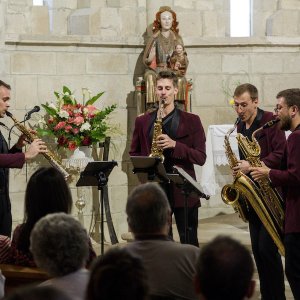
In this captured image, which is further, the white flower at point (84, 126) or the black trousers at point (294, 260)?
the white flower at point (84, 126)

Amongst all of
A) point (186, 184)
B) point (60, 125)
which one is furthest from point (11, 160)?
point (60, 125)

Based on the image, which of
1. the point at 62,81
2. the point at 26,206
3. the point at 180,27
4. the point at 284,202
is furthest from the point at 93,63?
the point at 26,206

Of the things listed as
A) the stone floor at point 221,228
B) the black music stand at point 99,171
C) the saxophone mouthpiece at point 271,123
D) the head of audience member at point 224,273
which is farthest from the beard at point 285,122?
the stone floor at point 221,228

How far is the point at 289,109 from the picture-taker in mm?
5348

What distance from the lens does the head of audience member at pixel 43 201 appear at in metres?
4.02

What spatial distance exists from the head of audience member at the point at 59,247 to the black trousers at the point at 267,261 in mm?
2603

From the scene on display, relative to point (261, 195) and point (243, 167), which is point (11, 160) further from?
point (261, 195)

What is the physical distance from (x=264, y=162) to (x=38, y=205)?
216 cm

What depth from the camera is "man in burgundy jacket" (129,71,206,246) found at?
237 inches

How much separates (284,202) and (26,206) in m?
2.23

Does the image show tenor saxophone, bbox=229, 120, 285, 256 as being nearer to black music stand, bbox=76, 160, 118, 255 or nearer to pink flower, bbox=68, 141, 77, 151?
black music stand, bbox=76, 160, 118, 255

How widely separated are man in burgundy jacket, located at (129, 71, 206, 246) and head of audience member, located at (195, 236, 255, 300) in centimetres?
329

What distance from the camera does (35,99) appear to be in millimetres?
9672

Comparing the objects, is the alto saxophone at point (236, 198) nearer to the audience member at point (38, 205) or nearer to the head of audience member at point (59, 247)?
the audience member at point (38, 205)
